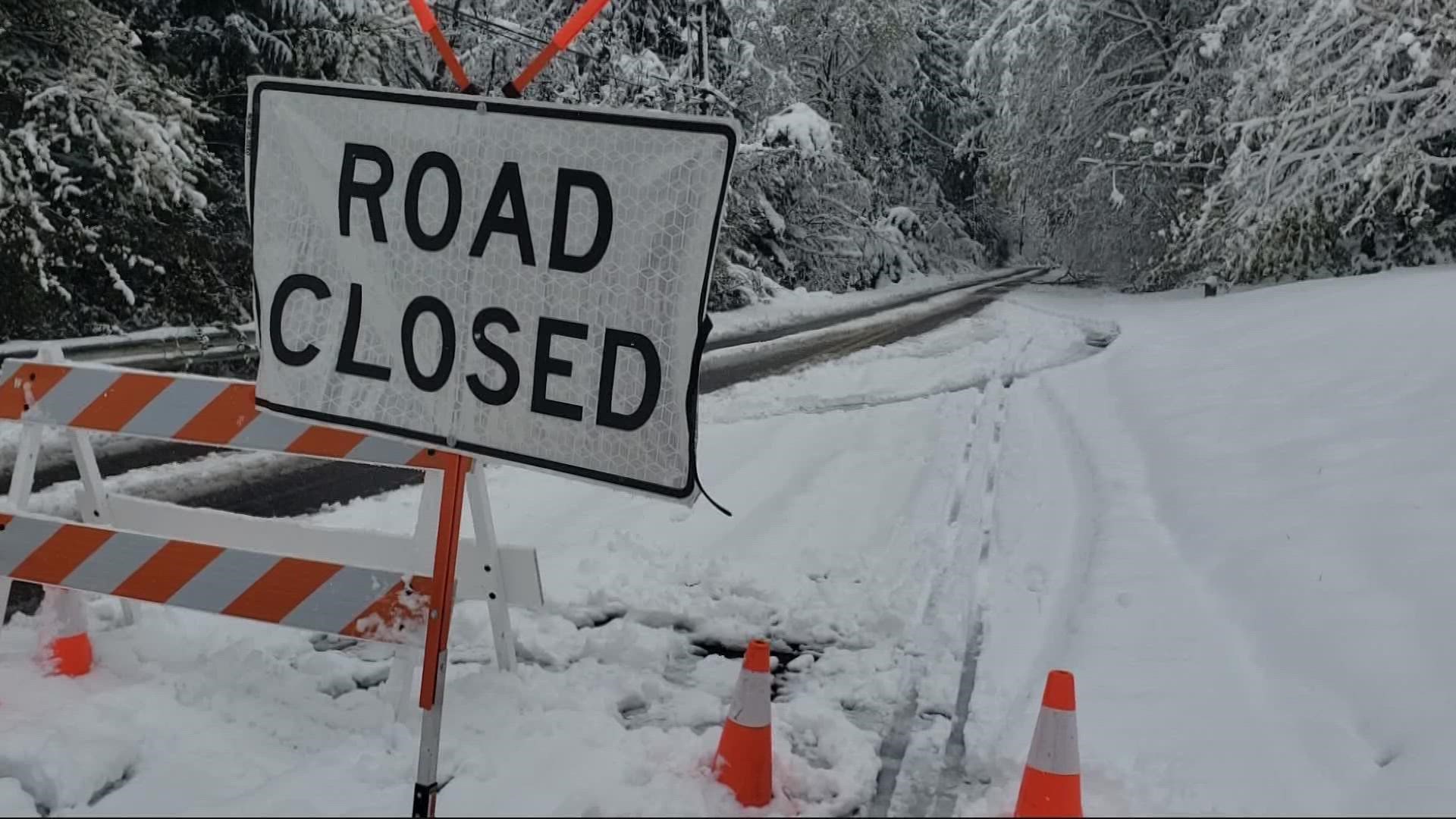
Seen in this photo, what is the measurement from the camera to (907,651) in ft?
14.4

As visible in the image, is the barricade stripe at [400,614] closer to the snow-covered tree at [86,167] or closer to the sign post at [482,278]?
the sign post at [482,278]

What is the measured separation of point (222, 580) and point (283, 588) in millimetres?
238

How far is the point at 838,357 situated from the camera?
13625mm

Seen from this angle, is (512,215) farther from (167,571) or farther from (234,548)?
(167,571)

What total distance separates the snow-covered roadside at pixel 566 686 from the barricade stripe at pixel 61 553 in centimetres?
37

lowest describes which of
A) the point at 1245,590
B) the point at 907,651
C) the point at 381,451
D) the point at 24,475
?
the point at 907,651

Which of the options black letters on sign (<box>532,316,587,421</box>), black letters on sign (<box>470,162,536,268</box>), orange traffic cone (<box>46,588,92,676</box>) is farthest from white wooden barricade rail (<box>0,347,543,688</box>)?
black letters on sign (<box>470,162,536,268</box>)

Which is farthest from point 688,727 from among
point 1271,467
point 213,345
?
point 213,345

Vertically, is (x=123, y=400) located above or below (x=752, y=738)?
above

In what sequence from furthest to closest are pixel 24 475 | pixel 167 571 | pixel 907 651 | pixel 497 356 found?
1. pixel 907 651
2. pixel 24 475
3. pixel 167 571
4. pixel 497 356

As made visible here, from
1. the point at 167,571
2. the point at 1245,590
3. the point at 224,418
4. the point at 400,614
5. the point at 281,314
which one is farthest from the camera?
the point at 1245,590

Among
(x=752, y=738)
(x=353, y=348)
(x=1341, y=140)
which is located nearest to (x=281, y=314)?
(x=353, y=348)

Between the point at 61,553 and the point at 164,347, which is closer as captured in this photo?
the point at 61,553

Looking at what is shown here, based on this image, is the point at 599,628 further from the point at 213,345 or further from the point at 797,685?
the point at 213,345
